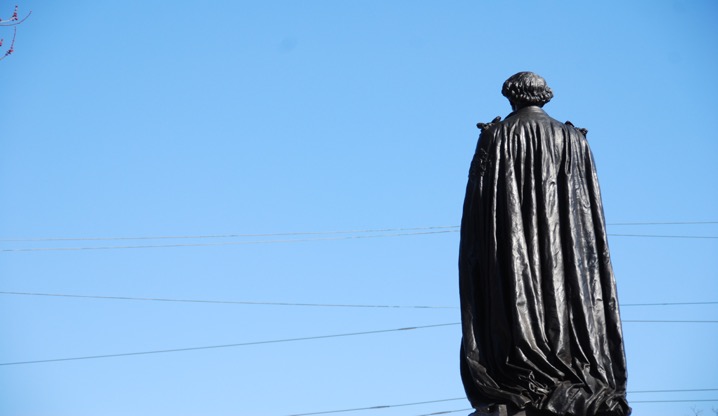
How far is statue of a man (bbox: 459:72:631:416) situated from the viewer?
9.20 metres

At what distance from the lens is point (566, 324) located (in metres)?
9.45

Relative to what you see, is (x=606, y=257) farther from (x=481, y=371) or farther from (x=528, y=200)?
(x=481, y=371)

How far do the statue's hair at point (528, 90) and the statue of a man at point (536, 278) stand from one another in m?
0.01

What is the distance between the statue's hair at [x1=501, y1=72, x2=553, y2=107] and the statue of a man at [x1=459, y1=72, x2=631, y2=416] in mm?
11

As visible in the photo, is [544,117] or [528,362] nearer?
[528,362]

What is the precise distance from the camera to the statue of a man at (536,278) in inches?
362

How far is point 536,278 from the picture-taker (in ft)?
31.3

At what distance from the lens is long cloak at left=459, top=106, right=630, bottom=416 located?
30.2 feet

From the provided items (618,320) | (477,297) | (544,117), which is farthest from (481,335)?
(544,117)

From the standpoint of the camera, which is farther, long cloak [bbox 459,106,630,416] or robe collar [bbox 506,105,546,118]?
robe collar [bbox 506,105,546,118]

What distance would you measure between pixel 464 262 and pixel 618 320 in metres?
1.18

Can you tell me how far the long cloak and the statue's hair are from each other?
98 mm

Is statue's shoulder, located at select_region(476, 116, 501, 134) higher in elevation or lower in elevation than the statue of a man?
higher

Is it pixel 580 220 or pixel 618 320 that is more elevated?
pixel 580 220
